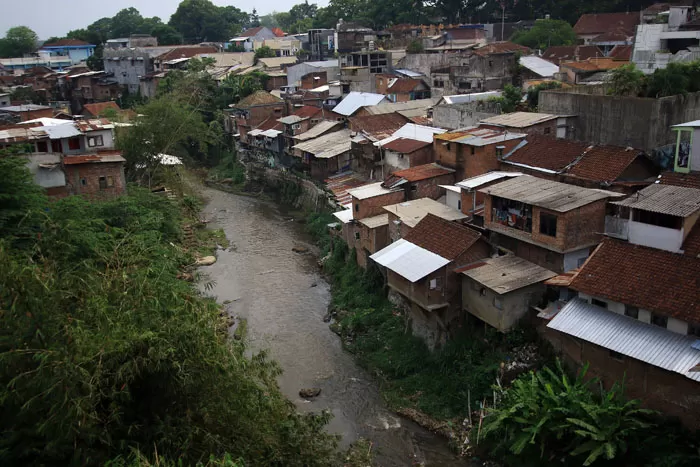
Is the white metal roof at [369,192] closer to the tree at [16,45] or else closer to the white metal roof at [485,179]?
the white metal roof at [485,179]

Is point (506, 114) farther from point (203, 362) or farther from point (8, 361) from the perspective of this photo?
point (8, 361)

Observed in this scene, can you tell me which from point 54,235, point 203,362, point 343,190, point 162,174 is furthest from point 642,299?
point 162,174

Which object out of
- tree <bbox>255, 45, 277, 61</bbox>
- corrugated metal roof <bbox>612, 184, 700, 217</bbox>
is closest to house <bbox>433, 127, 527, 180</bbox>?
corrugated metal roof <bbox>612, 184, 700, 217</bbox>

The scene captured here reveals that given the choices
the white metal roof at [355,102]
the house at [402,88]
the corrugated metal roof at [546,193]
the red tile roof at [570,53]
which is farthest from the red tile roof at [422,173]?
the red tile roof at [570,53]

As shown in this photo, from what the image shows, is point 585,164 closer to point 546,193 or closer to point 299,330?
point 546,193

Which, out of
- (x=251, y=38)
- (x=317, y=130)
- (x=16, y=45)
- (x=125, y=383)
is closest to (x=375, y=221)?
(x=125, y=383)

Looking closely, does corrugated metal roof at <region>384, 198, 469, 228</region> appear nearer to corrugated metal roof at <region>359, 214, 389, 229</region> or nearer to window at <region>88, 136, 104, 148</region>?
corrugated metal roof at <region>359, 214, 389, 229</region>
